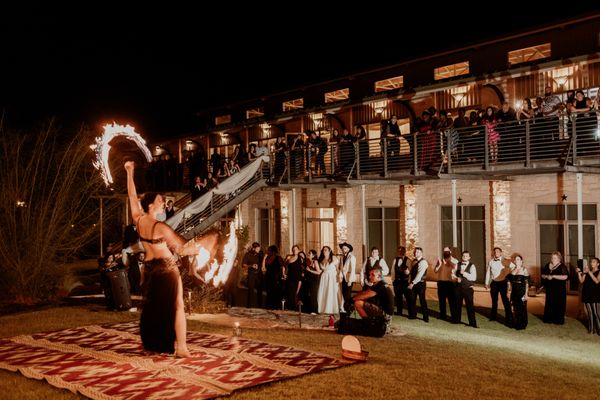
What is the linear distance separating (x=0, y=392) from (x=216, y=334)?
185 inches

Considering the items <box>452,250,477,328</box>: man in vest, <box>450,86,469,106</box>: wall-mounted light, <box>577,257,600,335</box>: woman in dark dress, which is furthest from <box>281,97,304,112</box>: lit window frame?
<box>577,257,600,335</box>: woman in dark dress

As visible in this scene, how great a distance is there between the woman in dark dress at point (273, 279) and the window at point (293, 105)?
12.8m

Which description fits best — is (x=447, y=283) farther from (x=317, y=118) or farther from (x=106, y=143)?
(x=317, y=118)

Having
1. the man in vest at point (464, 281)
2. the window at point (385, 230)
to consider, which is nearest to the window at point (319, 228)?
the window at point (385, 230)

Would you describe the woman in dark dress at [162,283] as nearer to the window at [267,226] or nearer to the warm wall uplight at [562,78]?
the warm wall uplight at [562,78]

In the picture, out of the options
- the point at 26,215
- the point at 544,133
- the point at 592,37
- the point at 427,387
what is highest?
the point at 592,37

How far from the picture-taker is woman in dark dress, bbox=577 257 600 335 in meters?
A: 13.9

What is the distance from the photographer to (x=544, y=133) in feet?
54.8

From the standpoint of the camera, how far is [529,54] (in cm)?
2083

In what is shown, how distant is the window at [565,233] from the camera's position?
1792 cm

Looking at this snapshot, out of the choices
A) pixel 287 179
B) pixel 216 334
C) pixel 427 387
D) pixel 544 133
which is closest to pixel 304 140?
pixel 287 179

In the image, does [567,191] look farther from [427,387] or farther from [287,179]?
[427,387]

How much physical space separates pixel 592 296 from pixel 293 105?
60.6 feet

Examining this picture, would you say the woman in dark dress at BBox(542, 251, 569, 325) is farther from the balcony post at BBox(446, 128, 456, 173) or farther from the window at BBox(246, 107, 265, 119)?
the window at BBox(246, 107, 265, 119)
